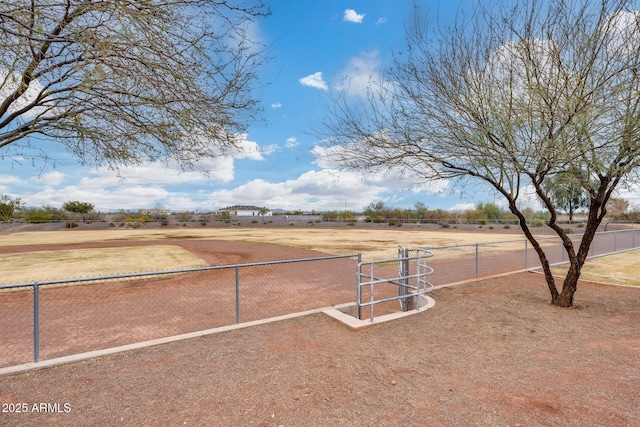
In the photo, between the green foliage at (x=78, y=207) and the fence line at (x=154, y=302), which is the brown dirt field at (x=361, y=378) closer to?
the fence line at (x=154, y=302)

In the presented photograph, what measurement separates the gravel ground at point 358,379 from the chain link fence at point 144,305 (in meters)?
1.32

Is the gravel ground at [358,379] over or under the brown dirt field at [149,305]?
over

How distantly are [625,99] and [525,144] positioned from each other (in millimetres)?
1638

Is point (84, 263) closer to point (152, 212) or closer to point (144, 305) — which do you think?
point (144, 305)

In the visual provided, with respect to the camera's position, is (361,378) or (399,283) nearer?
(361,378)

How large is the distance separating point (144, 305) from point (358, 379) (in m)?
7.12

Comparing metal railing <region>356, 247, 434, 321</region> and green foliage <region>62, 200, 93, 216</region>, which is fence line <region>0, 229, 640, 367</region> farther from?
green foliage <region>62, 200, 93, 216</region>

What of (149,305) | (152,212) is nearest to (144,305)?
(149,305)

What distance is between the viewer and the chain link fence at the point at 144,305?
6394 millimetres

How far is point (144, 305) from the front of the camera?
30.1ft

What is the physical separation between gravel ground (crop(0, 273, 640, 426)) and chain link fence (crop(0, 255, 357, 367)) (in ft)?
4.34

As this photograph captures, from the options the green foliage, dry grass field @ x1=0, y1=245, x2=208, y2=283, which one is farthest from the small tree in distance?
dry grass field @ x1=0, y1=245, x2=208, y2=283

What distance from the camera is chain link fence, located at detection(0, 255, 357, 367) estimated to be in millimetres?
6394

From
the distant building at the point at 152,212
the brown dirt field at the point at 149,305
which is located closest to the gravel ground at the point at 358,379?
the brown dirt field at the point at 149,305
